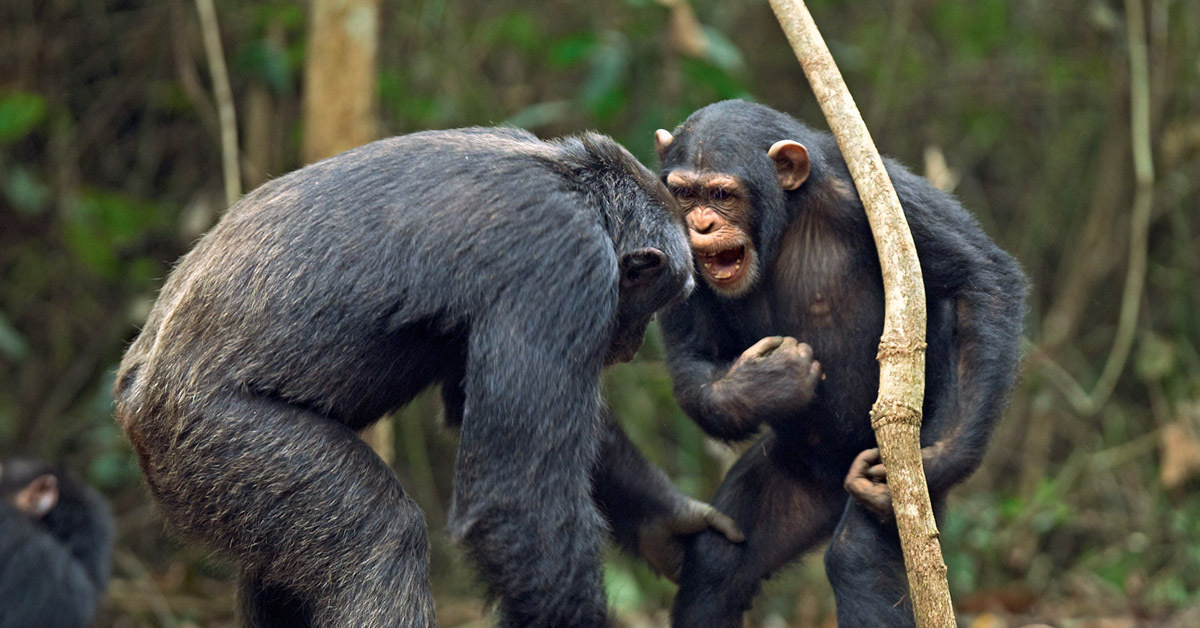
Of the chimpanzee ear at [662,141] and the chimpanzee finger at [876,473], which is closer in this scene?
the chimpanzee finger at [876,473]

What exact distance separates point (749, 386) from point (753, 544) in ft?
2.57

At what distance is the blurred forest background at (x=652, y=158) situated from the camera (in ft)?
22.5

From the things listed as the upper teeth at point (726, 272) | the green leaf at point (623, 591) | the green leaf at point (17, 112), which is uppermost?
the upper teeth at point (726, 272)

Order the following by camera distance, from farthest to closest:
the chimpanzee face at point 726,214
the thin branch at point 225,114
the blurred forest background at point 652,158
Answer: the blurred forest background at point 652,158 → the thin branch at point 225,114 → the chimpanzee face at point 726,214

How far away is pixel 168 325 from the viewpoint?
331 centimetres

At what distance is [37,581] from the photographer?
19.6ft

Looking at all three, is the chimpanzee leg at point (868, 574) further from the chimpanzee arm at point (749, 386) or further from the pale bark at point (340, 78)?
the pale bark at point (340, 78)

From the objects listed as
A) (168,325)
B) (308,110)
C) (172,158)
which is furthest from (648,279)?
(172,158)

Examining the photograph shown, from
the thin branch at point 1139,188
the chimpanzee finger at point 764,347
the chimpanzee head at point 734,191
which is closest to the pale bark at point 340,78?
the chimpanzee head at point 734,191

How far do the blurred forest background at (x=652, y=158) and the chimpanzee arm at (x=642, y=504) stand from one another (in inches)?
86.6

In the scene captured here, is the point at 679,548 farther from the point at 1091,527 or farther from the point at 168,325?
the point at 1091,527

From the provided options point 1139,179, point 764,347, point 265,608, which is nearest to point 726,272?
point 764,347

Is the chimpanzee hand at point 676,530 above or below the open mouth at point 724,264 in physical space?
below

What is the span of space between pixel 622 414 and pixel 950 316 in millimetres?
3796
